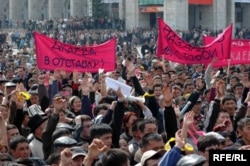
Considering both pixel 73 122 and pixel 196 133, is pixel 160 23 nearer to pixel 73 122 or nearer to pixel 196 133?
pixel 73 122

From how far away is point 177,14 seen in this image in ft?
174

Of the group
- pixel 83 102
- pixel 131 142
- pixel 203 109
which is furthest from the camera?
pixel 203 109

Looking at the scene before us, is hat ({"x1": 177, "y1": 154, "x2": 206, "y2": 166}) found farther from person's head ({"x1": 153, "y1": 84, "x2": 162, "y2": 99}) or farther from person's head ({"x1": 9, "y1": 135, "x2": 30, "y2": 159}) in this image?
person's head ({"x1": 153, "y1": 84, "x2": 162, "y2": 99})

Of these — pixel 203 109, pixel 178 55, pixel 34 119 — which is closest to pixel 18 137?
pixel 34 119

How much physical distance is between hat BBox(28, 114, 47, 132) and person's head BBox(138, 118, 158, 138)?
1311mm

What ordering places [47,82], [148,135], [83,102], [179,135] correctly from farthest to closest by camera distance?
1. [47,82]
2. [83,102]
3. [148,135]
4. [179,135]

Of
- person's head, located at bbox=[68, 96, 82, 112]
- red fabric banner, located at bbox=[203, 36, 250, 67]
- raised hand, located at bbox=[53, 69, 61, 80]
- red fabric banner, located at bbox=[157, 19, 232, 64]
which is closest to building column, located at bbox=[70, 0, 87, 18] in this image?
red fabric banner, located at bbox=[203, 36, 250, 67]

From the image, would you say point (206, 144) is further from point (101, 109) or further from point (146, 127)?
point (101, 109)

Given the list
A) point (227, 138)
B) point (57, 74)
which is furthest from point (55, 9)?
point (227, 138)

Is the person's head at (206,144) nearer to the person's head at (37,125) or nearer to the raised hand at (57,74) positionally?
the person's head at (37,125)

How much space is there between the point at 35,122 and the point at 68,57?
6.97 m

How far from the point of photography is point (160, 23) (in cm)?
1866

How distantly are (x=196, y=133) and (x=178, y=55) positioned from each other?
27.3 feet

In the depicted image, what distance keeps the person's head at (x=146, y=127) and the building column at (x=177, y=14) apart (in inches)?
1686
